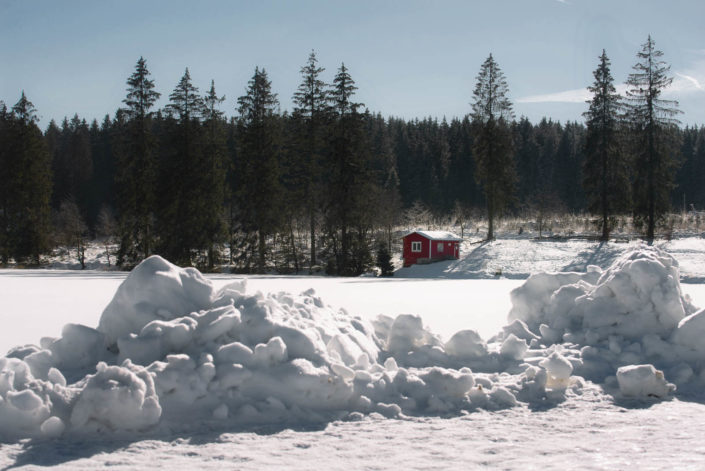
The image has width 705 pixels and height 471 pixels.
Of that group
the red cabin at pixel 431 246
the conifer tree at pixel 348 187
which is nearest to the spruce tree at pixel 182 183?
the conifer tree at pixel 348 187

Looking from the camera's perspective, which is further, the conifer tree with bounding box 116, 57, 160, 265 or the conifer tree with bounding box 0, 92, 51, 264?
the conifer tree with bounding box 0, 92, 51, 264

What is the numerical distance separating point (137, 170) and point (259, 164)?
6.91 metres

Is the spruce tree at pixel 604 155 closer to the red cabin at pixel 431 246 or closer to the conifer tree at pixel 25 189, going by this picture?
the red cabin at pixel 431 246

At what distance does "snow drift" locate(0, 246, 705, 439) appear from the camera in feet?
13.7

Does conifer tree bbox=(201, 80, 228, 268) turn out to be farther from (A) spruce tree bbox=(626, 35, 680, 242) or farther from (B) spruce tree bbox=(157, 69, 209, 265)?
(A) spruce tree bbox=(626, 35, 680, 242)

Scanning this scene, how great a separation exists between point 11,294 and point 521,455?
36.8 ft

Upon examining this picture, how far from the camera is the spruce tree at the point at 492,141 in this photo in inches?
1469

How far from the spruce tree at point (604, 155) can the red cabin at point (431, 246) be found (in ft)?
31.4

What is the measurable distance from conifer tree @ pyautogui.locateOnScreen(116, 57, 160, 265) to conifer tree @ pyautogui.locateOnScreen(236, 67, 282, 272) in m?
5.19

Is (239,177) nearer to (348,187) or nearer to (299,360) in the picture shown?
(348,187)

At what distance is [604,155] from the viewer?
35312 mm

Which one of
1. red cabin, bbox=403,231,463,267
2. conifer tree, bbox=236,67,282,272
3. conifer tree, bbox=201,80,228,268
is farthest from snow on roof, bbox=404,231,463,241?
conifer tree, bbox=201,80,228,268

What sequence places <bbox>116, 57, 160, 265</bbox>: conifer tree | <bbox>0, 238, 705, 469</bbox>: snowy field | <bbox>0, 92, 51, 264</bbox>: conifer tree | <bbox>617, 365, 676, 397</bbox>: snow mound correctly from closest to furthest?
<bbox>0, 238, 705, 469</bbox>: snowy field → <bbox>617, 365, 676, 397</bbox>: snow mound → <bbox>116, 57, 160, 265</bbox>: conifer tree → <bbox>0, 92, 51, 264</bbox>: conifer tree

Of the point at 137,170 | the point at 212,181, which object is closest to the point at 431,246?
the point at 212,181
